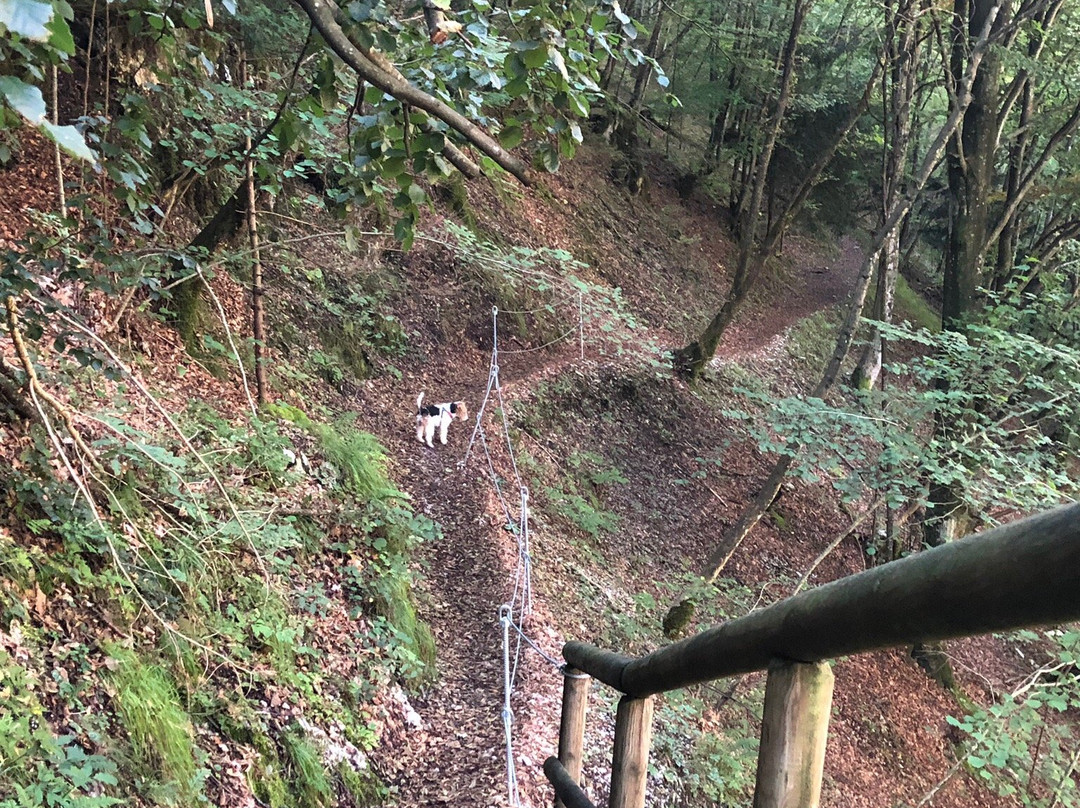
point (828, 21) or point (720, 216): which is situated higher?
point (828, 21)

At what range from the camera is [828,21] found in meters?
20.6

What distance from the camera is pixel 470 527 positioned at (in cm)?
859

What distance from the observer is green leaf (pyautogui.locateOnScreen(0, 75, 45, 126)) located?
2.73 feet

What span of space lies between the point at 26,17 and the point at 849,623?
A: 4.23ft

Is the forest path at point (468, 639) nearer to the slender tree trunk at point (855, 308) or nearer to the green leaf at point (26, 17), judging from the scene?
the slender tree trunk at point (855, 308)

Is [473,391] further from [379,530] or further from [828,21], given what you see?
[828,21]

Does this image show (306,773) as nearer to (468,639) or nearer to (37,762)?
(37,762)

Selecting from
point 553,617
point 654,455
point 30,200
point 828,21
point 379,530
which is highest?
point 828,21

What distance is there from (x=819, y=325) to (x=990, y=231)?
10298mm

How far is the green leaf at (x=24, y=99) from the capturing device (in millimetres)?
833

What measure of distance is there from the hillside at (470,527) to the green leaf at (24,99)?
10.1ft

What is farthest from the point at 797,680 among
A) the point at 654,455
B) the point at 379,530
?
the point at 654,455

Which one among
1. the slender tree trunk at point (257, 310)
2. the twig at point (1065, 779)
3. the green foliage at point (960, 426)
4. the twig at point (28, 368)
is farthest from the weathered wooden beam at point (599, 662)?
the twig at point (1065, 779)

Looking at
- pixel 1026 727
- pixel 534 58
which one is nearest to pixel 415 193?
pixel 534 58
